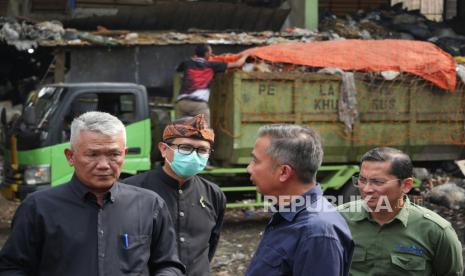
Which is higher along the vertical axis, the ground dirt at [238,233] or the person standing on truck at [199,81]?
the person standing on truck at [199,81]

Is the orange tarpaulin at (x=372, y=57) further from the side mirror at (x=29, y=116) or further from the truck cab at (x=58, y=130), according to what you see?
the side mirror at (x=29, y=116)

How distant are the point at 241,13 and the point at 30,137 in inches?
364

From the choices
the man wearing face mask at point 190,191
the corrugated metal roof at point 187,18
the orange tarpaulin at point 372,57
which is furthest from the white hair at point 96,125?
the corrugated metal roof at point 187,18

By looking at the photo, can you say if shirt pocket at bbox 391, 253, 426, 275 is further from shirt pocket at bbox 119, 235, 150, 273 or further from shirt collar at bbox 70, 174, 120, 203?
shirt collar at bbox 70, 174, 120, 203

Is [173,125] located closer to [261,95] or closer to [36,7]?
[261,95]

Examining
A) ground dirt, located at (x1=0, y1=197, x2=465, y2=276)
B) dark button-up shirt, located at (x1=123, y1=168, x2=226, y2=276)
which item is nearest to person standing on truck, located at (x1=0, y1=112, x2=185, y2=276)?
dark button-up shirt, located at (x1=123, y1=168, x2=226, y2=276)

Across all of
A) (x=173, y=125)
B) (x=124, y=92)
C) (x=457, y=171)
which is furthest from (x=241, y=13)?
(x=173, y=125)

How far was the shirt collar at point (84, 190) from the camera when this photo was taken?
304 centimetres

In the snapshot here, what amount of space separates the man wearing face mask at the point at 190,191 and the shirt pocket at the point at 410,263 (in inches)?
44.3

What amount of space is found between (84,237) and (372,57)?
8.42m

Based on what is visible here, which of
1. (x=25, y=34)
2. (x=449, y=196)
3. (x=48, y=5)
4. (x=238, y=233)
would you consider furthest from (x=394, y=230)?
(x=48, y=5)

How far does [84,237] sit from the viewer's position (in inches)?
116

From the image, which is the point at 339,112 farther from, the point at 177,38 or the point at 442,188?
the point at 177,38

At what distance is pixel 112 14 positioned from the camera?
1661cm
